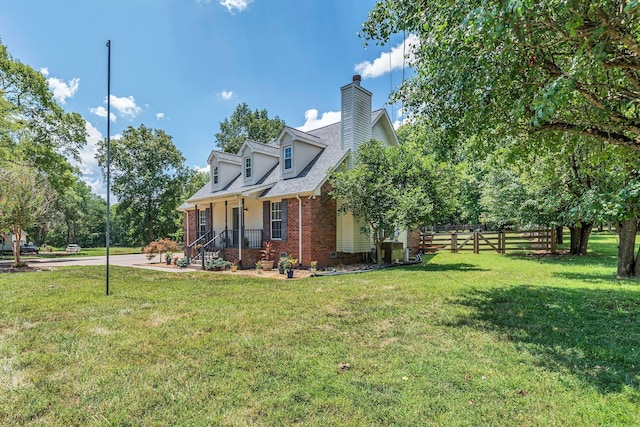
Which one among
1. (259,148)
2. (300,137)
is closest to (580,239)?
(300,137)

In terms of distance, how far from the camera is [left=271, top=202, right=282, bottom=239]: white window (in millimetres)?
14627

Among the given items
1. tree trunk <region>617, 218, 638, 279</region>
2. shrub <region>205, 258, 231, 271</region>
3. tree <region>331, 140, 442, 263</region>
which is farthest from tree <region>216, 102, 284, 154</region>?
tree trunk <region>617, 218, 638, 279</region>

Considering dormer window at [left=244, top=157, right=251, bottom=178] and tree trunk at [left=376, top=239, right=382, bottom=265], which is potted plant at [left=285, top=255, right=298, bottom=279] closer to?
tree trunk at [left=376, top=239, right=382, bottom=265]

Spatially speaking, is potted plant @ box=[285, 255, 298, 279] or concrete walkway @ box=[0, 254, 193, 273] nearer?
potted plant @ box=[285, 255, 298, 279]

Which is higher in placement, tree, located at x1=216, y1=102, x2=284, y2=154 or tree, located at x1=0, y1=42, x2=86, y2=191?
tree, located at x1=216, y1=102, x2=284, y2=154

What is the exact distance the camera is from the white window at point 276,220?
14.6 metres

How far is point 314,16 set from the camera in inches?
552

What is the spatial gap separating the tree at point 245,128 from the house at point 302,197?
21.6m

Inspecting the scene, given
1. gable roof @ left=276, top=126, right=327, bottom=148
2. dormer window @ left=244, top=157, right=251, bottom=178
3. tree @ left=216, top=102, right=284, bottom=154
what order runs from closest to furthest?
gable roof @ left=276, top=126, right=327, bottom=148 → dormer window @ left=244, top=157, right=251, bottom=178 → tree @ left=216, top=102, right=284, bottom=154

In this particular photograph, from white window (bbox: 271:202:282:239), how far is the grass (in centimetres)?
671

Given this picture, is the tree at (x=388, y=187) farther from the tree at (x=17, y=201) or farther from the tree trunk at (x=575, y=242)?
the tree at (x=17, y=201)

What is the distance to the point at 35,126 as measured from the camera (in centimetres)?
2058

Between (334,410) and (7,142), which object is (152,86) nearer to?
(7,142)

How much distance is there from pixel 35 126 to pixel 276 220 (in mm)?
18292
